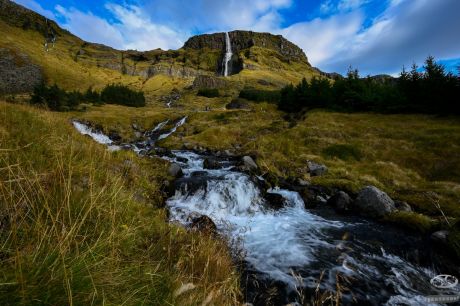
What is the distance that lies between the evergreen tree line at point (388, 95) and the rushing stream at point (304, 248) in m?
44.3

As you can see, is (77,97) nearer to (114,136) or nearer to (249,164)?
(114,136)

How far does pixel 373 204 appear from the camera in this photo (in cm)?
1795

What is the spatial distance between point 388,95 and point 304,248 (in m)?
54.6

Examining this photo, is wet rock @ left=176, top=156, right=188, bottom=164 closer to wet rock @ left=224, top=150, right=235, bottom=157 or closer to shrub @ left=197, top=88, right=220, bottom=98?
wet rock @ left=224, top=150, right=235, bottom=157

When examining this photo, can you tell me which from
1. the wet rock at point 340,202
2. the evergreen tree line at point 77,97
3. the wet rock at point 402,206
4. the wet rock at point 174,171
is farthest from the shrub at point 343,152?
the evergreen tree line at point 77,97

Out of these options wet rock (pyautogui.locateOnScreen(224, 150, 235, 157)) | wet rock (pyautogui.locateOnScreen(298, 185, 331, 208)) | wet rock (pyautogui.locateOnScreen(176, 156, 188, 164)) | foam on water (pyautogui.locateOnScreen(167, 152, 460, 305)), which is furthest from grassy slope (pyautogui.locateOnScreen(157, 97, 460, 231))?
foam on water (pyautogui.locateOnScreen(167, 152, 460, 305))

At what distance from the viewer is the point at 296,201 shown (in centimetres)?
1906

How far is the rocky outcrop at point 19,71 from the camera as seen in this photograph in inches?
4638

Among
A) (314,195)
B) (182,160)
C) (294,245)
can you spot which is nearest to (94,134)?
(182,160)

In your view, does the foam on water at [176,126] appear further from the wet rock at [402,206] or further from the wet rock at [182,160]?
the wet rock at [402,206]

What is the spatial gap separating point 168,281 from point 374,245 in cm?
1235

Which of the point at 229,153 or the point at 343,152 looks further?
the point at 229,153

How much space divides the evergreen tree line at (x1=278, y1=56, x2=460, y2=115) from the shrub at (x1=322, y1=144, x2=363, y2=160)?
2588 cm

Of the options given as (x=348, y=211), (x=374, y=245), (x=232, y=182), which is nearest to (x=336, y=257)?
(x=374, y=245)
